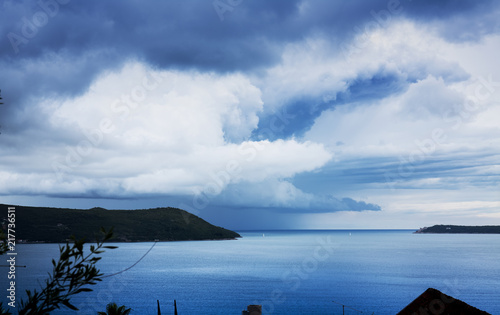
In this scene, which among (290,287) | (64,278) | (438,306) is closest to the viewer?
(64,278)

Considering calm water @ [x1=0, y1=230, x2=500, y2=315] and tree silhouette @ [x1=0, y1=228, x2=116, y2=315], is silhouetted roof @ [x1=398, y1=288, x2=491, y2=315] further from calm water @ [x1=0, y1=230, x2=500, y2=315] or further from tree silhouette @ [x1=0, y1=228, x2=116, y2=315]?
calm water @ [x1=0, y1=230, x2=500, y2=315]

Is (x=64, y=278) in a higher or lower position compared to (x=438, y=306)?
higher

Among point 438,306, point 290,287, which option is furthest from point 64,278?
point 290,287

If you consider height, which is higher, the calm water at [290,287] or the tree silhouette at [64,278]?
the tree silhouette at [64,278]

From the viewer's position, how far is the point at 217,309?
353 feet

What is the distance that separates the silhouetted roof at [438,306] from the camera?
23.0 meters

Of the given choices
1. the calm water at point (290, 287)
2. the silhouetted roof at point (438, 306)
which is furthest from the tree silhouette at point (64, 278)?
the calm water at point (290, 287)

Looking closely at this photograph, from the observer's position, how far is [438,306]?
23438 millimetres

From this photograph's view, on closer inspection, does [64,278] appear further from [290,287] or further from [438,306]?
[290,287]

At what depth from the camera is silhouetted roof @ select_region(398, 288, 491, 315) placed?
22984 millimetres

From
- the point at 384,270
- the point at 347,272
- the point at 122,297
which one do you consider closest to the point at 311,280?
the point at 347,272

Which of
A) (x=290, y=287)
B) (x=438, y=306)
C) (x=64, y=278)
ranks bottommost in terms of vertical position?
(x=290, y=287)

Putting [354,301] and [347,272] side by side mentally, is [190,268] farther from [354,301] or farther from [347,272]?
[354,301]

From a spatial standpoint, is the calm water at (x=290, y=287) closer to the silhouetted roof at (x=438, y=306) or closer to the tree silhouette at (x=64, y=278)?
the silhouetted roof at (x=438, y=306)
